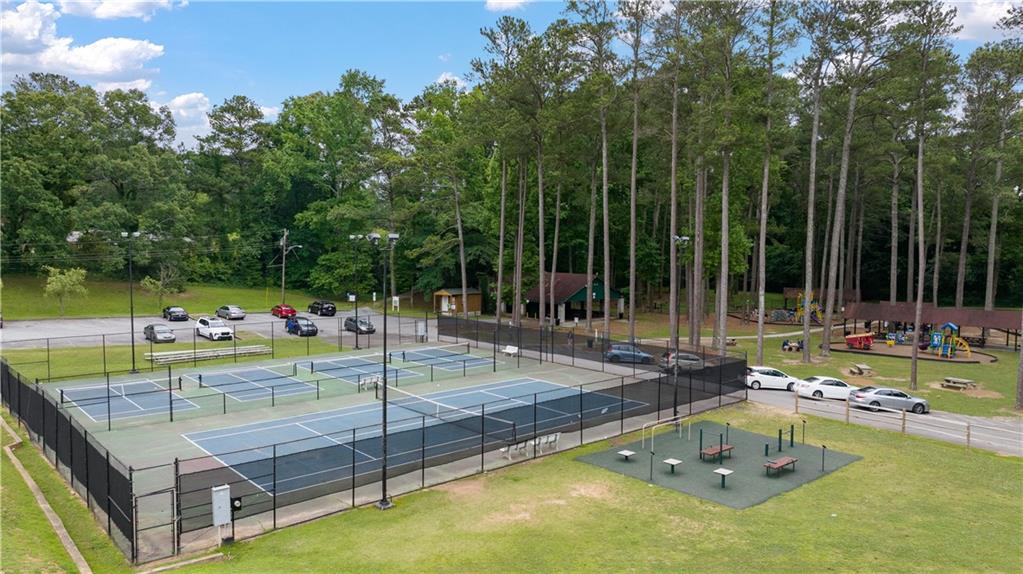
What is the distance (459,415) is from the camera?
27406 mm

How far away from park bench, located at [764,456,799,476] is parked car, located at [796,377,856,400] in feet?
38.2

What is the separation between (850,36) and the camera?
37781 mm

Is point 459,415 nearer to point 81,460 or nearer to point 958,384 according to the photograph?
point 81,460

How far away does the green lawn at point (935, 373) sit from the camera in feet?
104

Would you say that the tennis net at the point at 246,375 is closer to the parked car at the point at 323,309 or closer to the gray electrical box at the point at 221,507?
the gray electrical box at the point at 221,507

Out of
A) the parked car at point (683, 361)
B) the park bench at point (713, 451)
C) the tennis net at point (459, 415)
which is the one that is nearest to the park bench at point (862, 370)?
the parked car at point (683, 361)

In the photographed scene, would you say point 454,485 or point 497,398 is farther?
point 497,398

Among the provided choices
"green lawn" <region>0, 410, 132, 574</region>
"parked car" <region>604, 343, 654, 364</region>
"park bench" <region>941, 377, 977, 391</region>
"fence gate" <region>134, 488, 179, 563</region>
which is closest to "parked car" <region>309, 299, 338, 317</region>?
"parked car" <region>604, 343, 654, 364</region>

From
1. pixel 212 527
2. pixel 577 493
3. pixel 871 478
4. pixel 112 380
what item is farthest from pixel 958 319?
pixel 112 380

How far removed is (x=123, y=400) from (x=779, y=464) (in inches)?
1070

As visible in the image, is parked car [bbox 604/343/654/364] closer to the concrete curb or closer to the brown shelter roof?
the brown shelter roof

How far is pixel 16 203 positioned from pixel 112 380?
41707 millimetres

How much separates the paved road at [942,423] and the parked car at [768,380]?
7.76 feet

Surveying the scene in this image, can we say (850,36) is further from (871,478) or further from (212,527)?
(212,527)
